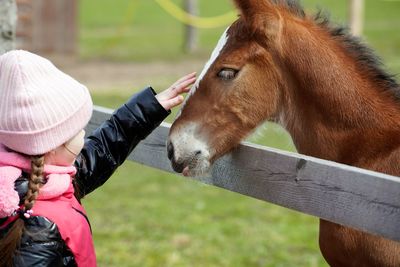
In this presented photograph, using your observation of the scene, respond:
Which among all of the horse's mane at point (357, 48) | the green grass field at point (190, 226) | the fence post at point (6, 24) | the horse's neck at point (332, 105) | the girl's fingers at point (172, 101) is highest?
the horse's mane at point (357, 48)

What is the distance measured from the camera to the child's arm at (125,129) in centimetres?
342

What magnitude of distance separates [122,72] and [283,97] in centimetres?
1338

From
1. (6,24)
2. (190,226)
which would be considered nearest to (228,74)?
(6,24)

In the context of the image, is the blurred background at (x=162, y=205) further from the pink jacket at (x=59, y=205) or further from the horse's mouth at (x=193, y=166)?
the pink jacket at (x=59, y=205)

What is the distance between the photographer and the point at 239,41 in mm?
3434

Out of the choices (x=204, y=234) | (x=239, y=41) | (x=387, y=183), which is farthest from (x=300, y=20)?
(x=204, y=234)

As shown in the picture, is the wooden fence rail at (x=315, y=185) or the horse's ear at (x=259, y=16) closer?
the wooden fence rail at (x=315, y=185)

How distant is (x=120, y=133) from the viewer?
3.49 meters

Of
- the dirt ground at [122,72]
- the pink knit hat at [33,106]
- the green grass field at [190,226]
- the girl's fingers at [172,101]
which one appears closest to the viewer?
the pink knit hat at [33,106]

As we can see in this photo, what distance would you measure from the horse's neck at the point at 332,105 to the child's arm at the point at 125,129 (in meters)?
0.49

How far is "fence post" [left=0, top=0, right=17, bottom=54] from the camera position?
445 cm

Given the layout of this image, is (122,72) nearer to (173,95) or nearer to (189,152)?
(173,95)

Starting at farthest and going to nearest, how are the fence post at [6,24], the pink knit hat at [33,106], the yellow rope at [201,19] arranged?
the yellow rope at [201,19] < the fence post at [6,24] < the pink knit hat at [33,106]

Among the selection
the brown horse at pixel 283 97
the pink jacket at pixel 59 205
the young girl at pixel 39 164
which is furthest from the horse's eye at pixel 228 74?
the pink jacket at pixel 59 205
